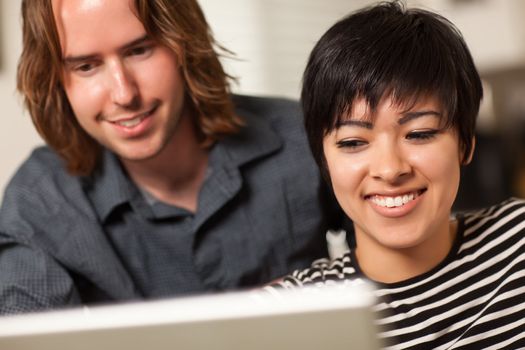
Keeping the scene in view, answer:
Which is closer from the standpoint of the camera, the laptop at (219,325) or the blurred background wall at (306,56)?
the laptop at (219,325)

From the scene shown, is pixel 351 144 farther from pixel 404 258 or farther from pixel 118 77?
pixel 118 77

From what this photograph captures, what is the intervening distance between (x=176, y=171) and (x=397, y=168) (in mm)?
699

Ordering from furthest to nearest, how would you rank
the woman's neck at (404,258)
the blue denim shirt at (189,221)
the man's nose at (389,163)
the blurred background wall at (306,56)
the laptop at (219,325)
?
the blurred background wall at (306,56) < the blue denim shirt at (189,221) < the woman's neck at (404,258) < the man's nose at (389,163) < the laptop at (219,325)

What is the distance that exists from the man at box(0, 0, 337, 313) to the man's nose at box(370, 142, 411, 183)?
1.74 feet

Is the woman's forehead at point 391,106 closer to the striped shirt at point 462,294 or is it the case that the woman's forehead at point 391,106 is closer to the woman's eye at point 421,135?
the woman's eye at point 421,135

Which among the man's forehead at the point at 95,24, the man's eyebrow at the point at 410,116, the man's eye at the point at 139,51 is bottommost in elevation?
the man's eyebrow at the point at 410,116

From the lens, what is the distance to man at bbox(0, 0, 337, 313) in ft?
5.17

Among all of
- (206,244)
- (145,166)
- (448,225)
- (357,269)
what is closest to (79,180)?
(145,166)

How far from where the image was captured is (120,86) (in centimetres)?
154

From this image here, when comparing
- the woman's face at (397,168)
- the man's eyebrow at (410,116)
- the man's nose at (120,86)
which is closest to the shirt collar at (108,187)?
the man's nose at (120,86)

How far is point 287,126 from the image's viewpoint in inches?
70.7

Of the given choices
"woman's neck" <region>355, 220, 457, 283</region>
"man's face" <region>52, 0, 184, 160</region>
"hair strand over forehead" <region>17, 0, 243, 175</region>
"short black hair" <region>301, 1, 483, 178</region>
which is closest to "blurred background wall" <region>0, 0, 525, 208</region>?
"hair strand over forehead" <region>17, 0, 243, 175</region>

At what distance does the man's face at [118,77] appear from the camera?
152 cm

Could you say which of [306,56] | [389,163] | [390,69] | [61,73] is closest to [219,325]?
[389,163]
